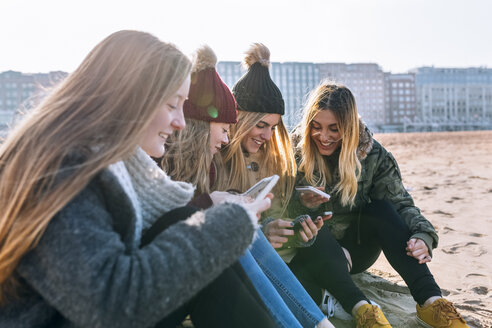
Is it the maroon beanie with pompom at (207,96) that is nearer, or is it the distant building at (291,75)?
the maroon beanie with pompom at (207,96)

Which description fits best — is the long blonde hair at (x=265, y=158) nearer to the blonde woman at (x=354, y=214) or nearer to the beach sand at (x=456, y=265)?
the blonde woman at (x=354, y=214)

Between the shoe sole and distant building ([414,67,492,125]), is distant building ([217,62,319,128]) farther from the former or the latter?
the shoe sole

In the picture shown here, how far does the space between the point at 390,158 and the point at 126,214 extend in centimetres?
206

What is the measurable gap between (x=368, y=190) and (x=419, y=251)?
1.96 feet

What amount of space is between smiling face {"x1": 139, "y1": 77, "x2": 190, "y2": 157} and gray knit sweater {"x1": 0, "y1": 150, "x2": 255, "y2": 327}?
23cm

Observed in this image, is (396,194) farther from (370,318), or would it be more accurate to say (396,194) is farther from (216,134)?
(216,134)

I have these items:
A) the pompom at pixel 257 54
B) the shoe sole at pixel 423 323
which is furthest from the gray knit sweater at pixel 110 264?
the pompom at pixel 257 54

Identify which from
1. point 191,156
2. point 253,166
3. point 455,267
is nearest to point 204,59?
point 191,156

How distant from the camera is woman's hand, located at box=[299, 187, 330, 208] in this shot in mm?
2385

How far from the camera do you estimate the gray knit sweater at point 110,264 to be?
88cm

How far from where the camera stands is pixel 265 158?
271cm

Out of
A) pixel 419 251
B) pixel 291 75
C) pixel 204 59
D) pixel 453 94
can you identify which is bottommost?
pixel 419 251

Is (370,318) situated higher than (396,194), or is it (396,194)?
(396,194)

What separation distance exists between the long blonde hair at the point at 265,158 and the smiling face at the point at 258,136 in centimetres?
3
